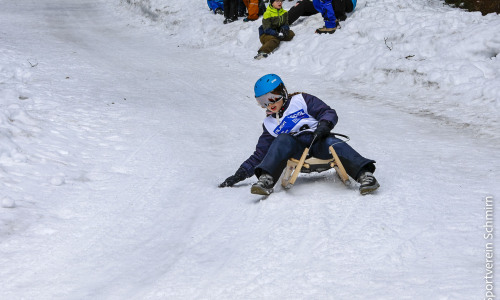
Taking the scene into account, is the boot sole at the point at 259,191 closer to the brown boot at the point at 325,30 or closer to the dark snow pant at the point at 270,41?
the brown boot at the point at 325,30

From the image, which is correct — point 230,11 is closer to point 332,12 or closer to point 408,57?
point 332,12

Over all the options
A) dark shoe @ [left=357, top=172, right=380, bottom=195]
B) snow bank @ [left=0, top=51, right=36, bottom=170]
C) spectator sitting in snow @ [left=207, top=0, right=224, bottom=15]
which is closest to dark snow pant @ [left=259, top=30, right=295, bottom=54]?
spectator sitting in snow @ [left=207, top=0, right=224, bottom=15]

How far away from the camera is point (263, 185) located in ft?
15.0

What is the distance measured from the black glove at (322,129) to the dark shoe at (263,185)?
0.55 metres

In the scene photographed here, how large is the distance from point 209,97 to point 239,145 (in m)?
2.54

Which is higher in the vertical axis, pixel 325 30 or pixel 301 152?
pixel 301 152

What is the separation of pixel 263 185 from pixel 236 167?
1.61 m

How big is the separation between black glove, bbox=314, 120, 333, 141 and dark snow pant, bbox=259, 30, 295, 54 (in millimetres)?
7971

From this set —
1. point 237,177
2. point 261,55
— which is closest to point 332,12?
point 261,55

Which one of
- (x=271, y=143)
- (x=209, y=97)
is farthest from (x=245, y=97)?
(x=271, y=143)

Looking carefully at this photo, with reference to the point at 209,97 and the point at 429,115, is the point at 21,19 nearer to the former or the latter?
the point at 209,97

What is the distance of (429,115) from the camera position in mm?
7543

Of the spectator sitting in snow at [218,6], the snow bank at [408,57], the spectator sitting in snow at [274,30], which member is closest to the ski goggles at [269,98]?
the snow bank at [408,57]

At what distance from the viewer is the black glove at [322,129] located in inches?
180
